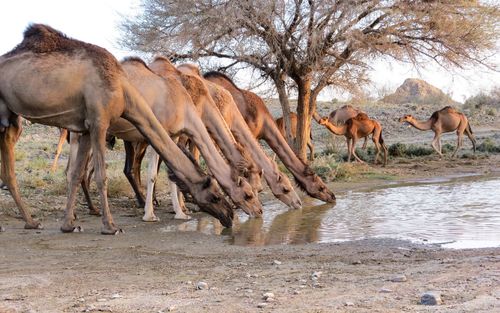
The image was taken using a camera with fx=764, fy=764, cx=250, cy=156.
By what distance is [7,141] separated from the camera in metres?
9.62

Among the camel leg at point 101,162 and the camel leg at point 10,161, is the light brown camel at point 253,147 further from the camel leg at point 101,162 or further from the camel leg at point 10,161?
the camel leg at point 10,161

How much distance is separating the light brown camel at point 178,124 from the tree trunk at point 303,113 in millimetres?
9049

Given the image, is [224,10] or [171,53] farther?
[171,53]

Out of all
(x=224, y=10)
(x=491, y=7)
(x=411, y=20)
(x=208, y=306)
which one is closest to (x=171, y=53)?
(x=224, y=10)

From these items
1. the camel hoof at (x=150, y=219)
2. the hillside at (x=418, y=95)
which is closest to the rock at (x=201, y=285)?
the camel hoof at (x=150, y=219)

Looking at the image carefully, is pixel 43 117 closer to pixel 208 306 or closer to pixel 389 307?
pixel 208 306

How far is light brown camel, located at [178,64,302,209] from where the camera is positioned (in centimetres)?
1166

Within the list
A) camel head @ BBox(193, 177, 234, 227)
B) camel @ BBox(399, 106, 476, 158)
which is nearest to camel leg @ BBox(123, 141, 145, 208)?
camel head @ BBox(193, 177, 234, 227)

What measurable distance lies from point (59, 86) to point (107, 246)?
191 cm

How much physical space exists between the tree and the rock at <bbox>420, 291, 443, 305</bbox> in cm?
1341

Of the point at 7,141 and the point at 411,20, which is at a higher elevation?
the point at 411,20

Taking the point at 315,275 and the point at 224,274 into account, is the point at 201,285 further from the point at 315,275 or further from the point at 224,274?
the point at 315,275

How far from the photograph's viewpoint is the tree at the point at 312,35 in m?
18.2

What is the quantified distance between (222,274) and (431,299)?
81.2 inches
